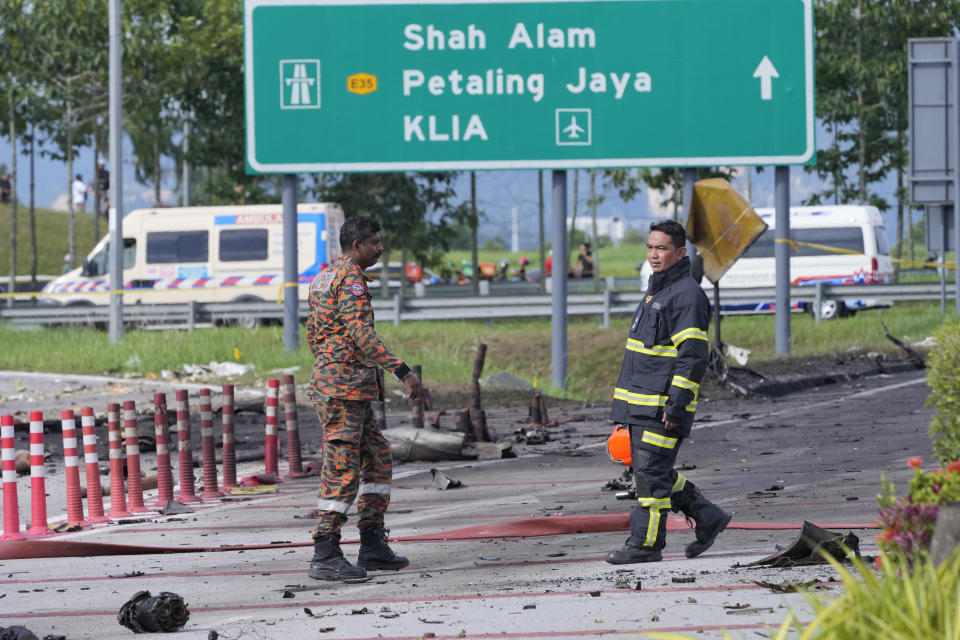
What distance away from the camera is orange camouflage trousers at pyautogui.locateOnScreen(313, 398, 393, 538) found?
25.1ft

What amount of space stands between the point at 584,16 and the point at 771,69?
8.85 ft

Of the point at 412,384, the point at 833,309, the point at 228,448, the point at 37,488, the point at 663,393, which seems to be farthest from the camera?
the point at 833,309

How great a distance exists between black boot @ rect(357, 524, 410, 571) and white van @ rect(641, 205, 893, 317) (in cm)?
2924

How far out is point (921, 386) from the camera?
62.1 feet

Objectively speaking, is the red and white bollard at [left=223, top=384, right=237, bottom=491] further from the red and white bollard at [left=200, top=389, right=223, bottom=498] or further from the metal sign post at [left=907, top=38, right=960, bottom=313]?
the metal sign post at [left=907, top=38, right=960, bottom=313]

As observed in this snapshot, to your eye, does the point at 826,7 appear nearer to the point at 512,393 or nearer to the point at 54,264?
the point at 512,393

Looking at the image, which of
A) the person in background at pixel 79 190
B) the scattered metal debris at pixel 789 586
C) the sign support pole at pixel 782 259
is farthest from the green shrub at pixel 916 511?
the person in background at pixel 79 190

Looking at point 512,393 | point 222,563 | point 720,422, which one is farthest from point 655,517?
point 512,393

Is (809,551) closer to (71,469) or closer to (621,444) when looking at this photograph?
(621,444)

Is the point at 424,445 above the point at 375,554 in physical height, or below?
below

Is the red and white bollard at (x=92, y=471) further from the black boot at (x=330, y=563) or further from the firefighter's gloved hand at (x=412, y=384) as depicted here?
the firefighter's gloved hand at (x=412, y=384)

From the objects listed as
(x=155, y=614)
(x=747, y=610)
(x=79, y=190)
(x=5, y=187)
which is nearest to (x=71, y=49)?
(x=79, y=190)

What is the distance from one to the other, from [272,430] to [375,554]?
495 cm

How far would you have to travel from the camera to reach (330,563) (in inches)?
299
